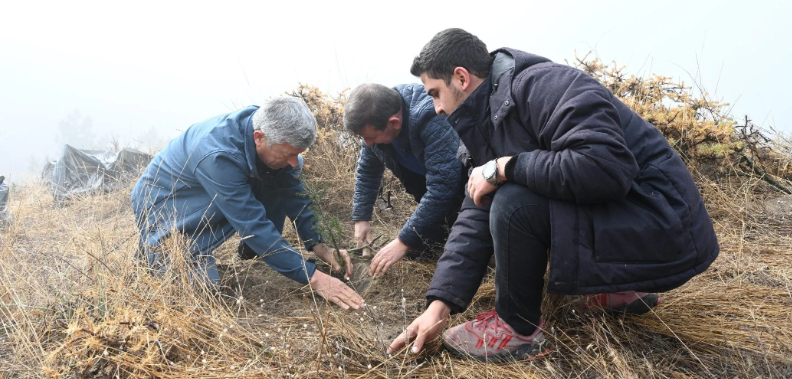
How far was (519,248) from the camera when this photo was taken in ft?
6.00

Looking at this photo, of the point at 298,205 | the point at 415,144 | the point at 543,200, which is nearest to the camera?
the point at 543,200

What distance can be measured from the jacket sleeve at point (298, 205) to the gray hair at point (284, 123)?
530 mm

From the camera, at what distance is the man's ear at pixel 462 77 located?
205 cm

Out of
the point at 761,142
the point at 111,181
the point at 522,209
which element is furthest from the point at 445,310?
the point at 111,181

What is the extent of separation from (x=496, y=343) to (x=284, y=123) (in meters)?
1.69

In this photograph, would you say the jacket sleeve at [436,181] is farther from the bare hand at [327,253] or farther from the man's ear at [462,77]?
the man's ear at [462,77]

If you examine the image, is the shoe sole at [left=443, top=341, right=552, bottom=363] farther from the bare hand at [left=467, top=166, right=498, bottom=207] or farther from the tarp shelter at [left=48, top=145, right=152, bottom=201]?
the tarp shelter at [left=48, top=145, right=152, bottom=201]

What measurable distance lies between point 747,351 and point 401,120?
2134 mm

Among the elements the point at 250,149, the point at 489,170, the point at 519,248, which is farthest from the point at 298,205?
the point at 519,248

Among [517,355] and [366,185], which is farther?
[366,185]

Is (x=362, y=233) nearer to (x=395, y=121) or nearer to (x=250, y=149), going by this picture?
(x=395, y=121)

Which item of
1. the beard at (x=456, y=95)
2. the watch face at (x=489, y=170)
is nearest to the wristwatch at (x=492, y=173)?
the watch face at (x=489, y=170)

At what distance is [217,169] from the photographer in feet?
9.31

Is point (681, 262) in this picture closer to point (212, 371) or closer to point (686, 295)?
point (686, 295)
